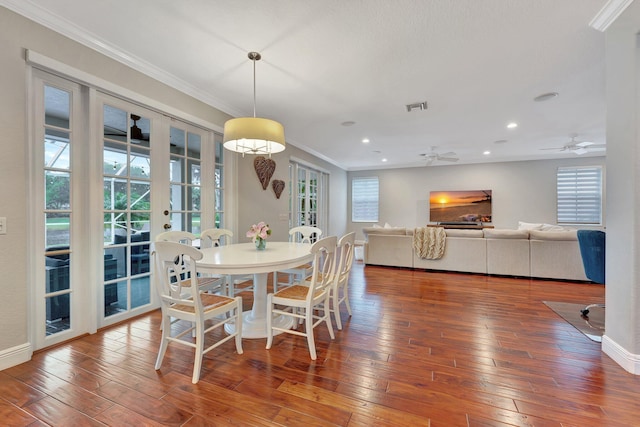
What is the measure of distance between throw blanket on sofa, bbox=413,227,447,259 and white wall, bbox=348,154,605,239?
11.4ft

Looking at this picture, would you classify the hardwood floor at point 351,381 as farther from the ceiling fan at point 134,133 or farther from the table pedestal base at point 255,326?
the ceiling fan at point 134,133

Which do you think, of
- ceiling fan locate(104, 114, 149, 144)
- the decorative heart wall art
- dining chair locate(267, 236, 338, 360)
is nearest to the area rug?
dining chair locate(267, 236, 338, 360)

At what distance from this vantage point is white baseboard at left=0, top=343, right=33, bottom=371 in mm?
1914

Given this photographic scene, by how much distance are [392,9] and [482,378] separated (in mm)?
2644

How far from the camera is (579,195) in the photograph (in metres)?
6.96

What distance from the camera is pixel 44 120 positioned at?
2.17 m

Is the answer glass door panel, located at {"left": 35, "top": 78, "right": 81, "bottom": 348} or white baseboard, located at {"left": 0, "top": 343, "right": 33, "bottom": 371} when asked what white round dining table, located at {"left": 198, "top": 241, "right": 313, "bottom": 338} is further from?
white baseboard, located at {"left": 0, "top": 343, "right": 33, "bottom": 371}

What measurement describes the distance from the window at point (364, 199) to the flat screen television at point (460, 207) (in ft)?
5.59

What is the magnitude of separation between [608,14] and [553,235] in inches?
132

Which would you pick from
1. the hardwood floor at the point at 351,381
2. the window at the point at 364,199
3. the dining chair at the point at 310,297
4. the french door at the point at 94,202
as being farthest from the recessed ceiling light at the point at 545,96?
the window at the point at 364,199

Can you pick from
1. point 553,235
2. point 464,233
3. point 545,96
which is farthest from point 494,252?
point 545,96

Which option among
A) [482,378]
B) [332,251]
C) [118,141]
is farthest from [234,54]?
[482,378]

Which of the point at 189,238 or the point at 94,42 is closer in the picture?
the point at 94,42

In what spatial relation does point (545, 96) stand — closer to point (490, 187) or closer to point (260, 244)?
point (260, 244)
